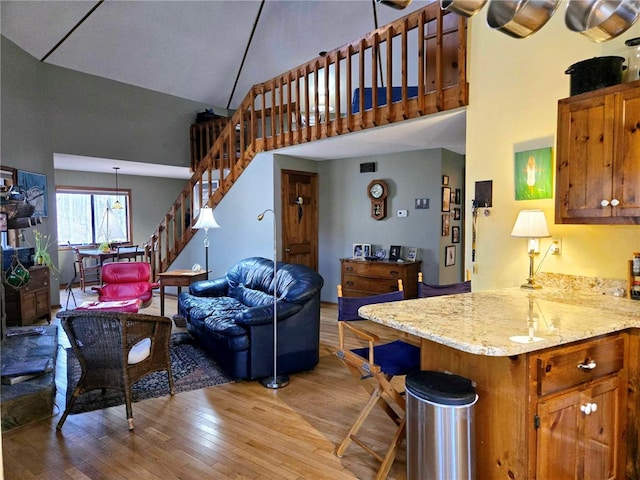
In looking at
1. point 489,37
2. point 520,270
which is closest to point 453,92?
point 489,37

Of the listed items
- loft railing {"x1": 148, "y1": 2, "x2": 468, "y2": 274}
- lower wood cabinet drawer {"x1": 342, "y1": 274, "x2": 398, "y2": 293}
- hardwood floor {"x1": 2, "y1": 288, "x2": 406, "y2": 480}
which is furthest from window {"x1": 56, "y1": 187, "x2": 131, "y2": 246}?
hardwood floor {"x1": 2, "y1": 288, "x2": 406, "y2": 480}

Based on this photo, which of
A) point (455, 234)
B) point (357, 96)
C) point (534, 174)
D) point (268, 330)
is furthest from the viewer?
point (455, 234)

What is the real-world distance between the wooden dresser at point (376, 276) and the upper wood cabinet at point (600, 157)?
314 centimetres

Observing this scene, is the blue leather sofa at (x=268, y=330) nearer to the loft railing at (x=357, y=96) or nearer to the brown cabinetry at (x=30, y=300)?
the loft railing at (x=357, y=96)

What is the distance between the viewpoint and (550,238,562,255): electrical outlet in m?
2.81

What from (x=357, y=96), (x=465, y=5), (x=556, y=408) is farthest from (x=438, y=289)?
(x=357, y=96)

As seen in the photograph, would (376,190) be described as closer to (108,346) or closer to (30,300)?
(108,346)

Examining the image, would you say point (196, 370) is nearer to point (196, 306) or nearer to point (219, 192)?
point (196, 306)

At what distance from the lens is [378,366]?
2232 mm

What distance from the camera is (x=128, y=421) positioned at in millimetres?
2832

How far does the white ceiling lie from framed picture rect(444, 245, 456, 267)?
4.54 ft

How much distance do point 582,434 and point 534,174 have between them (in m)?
1.81

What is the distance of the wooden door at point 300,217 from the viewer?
6.24 metres

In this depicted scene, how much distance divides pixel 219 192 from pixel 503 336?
5.66 meters
